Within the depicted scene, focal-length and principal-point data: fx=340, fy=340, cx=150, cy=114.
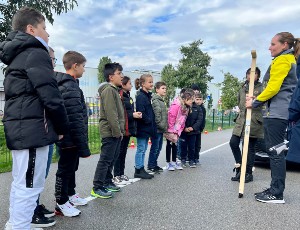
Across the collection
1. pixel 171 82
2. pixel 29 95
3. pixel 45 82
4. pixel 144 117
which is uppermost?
pixel 171 82

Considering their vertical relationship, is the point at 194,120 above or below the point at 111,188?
above

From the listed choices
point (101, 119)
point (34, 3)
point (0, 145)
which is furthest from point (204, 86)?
point (101, 119)

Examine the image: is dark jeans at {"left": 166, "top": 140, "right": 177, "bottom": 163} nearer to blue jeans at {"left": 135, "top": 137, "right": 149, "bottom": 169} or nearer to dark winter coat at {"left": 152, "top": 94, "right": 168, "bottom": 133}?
dark winter coat at {"left": 152, "top": 94, "right": 168, "bottom": 133}

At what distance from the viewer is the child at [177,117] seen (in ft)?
24.0

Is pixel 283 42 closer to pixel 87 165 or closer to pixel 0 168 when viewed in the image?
pixel 87 165

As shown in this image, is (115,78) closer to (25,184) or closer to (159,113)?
(159,113)

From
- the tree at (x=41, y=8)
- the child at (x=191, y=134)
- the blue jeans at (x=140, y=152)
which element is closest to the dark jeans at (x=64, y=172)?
the blue jeans at (x=140, y=152)

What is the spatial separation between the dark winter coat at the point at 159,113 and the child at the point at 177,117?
1.18 ft

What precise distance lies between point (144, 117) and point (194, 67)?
34433mm

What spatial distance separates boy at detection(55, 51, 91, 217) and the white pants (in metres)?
0.92

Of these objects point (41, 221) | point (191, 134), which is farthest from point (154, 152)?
point (41, 221)

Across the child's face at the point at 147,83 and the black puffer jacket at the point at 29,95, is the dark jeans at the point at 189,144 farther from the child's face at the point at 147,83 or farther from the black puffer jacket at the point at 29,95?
the black puffer jacket at the point at 29,95

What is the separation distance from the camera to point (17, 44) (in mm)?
3041

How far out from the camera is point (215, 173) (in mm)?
7066
